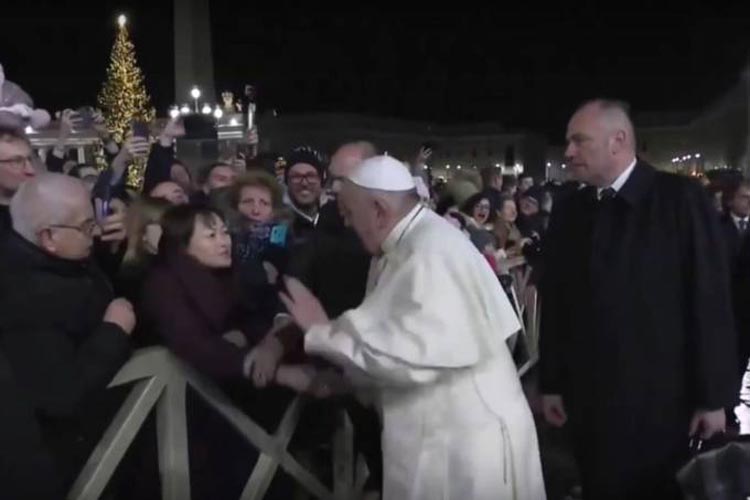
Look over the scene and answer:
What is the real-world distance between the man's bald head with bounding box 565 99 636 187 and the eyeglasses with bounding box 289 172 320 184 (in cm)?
160

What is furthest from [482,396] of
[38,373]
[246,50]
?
[246,50]

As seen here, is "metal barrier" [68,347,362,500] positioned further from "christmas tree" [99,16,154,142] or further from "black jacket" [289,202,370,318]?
"christmas tree" [99,16,154,142]

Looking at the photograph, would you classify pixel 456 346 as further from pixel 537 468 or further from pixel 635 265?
pixel 635 265

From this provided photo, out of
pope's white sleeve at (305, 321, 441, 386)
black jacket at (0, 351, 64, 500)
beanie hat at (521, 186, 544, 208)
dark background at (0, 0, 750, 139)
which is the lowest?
black jacket at (0, 351, 64, 500)

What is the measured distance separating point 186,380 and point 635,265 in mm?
1718

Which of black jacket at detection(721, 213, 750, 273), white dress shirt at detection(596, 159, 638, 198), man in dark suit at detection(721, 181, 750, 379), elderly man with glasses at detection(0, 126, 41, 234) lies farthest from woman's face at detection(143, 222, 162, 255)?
black jacket at detection(721, 213, 750, 273)

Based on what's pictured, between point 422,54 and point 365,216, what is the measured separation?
2787cm

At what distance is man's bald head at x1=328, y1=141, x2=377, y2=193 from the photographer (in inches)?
194

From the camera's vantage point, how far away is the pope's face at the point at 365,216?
3.45 meters

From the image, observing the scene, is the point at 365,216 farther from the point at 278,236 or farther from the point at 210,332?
the point at 278,236

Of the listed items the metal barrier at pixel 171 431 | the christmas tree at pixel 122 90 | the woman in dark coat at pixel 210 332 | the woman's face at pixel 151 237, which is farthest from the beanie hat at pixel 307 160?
the christmas tree at pixel 122 90

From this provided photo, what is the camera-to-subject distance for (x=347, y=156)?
498cm

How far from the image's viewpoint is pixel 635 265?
13.3ft

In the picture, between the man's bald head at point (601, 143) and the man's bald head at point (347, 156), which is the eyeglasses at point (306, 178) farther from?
the man's bald head at point (601, 143)
